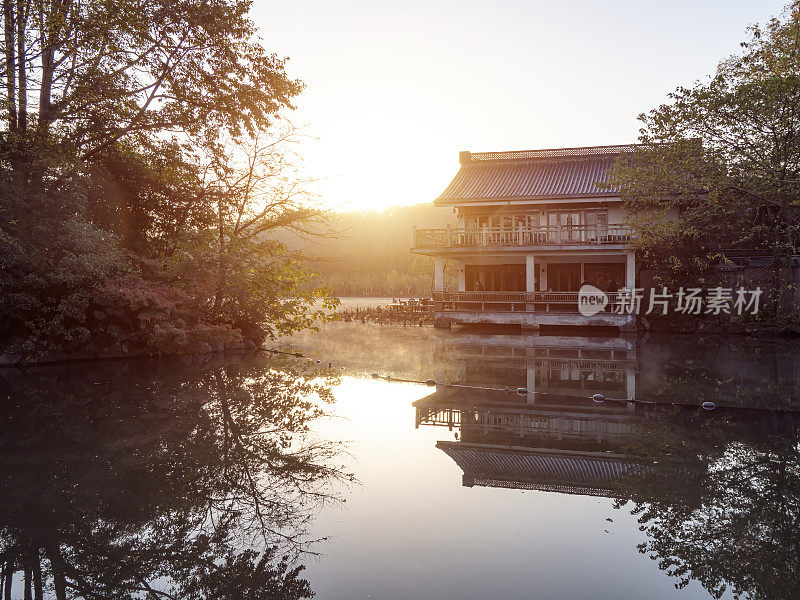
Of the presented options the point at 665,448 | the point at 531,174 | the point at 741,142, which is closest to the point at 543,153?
the point at 531,174

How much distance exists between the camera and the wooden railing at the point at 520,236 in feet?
76.9

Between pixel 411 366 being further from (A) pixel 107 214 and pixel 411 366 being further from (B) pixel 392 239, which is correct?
(B) pixel 392 239

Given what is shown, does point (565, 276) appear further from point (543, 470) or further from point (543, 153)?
point (543, 470)

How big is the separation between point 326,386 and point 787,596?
8514 millimetres

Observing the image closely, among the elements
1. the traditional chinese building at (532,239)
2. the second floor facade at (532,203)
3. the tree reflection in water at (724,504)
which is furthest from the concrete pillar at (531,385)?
the second floor facade at (532,203)

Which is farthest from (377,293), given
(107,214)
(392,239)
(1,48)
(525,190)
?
(1,48)

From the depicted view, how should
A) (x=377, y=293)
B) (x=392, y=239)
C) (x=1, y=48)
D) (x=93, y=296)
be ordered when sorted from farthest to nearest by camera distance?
(x=392, y=239) < (x=377, y=293) < (x=93, y=296) < (x=1, y=48)

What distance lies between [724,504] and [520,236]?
1964cm

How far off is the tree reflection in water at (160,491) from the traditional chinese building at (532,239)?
1441 centimetres

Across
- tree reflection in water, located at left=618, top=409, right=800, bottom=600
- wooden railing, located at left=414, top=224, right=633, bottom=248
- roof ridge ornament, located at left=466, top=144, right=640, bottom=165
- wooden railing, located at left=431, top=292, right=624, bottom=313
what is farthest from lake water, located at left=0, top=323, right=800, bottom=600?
roof ridge ornament, located at left=466, top=144, right=640, bottom=165

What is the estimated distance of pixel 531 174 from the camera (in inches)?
1106

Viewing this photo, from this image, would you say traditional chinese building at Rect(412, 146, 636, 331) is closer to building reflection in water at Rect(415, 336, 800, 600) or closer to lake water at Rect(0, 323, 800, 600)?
building reflection in water at Rect(415, 336, 800, 600)

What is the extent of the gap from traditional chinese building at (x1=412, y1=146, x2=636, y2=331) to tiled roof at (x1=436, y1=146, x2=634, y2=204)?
0.15ft

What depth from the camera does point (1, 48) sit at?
13.6 meters
